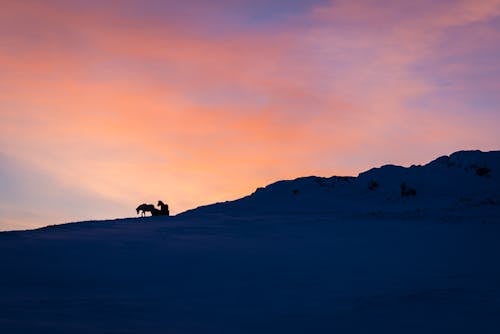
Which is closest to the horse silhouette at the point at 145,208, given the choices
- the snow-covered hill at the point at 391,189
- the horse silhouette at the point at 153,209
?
the horse silhouette at the point at 153,209

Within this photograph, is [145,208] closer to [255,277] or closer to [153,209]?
[153,209]

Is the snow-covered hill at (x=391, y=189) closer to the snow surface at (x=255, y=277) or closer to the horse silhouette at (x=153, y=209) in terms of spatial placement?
the horse silhouette at (x=153, y=209)

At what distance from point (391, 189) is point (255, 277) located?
29.7 metres

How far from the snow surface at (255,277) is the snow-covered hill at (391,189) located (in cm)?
1371

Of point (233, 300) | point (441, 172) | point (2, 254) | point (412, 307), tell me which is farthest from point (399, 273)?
point (441, 172)

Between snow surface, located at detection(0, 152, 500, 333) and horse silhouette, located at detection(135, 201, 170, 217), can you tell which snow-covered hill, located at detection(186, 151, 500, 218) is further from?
snow surface, located at detection(0, 152, 500, 333)

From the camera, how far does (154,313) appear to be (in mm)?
7961

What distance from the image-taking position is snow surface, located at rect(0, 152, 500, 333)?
7.45 metres

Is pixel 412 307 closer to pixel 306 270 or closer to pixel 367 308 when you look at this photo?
pixel 367 308

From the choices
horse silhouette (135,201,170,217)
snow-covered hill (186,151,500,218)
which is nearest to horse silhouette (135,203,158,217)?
horse silhouette (135,201,170,217)

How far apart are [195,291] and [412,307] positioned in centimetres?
366

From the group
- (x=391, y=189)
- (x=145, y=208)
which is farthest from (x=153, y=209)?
(x=391, y=189)

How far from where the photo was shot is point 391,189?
3912 centimetres

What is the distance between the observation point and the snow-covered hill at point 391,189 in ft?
115
